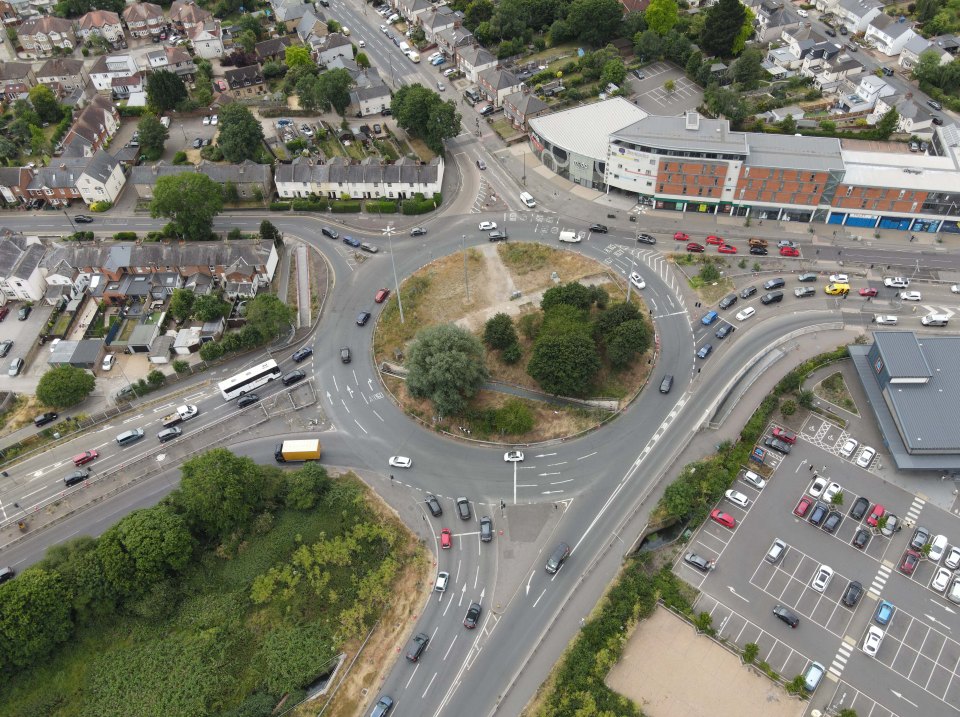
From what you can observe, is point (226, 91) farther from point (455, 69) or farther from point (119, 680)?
point (119, 680)

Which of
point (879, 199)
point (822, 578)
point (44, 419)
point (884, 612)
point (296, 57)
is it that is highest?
point (296, 57)

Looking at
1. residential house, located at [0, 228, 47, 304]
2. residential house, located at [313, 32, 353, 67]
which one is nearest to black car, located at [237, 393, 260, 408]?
residential house, located at [0, 228, 47, 304]

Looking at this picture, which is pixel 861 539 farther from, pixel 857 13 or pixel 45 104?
pixel 45 104

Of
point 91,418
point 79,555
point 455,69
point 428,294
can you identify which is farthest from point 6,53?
point 79,555

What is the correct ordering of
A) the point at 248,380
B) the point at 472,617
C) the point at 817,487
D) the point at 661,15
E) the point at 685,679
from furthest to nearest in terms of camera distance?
the point at 661,15
the point at 248,380
the point at 817,487
the point at 472,617
the point at 685,679

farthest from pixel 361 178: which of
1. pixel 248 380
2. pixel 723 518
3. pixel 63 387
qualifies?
pixel 723 518
